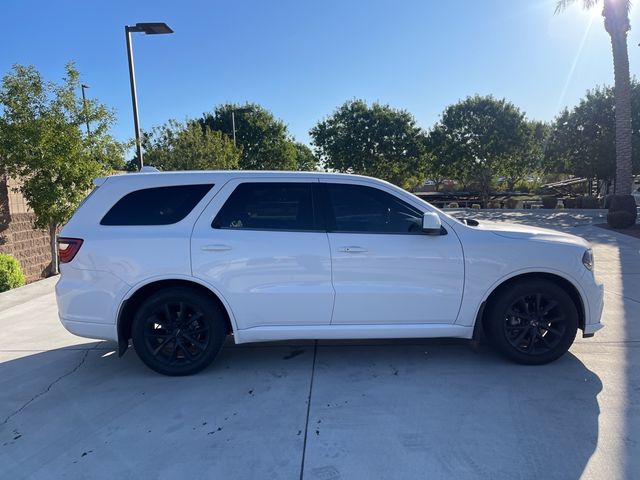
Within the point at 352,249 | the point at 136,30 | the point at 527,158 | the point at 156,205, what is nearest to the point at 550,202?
the point at 527,158

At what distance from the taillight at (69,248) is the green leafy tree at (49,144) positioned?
547cm

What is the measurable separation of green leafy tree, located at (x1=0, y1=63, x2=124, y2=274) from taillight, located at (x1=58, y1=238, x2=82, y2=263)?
547 cm

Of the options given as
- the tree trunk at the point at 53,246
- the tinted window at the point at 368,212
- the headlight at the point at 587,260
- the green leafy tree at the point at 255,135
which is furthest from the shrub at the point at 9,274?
the green leafy tree at the point at 255,135

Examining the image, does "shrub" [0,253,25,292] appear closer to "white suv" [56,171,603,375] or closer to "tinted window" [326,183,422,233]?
"white suv" [56,171,603,375]

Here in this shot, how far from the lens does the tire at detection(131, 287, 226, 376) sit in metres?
3.83

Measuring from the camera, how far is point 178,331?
12.7ft

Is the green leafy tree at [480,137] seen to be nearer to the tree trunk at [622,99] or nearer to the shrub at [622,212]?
the tree trunk at [622,99]

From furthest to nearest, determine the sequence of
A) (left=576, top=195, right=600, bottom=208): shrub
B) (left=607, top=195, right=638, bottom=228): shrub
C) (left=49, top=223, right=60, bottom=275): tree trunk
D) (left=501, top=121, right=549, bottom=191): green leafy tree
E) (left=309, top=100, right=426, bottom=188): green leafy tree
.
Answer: (left=309, top=100, right=426, bottom=188): green leafy tree < (left=501, top=121, right=549, bottom=191): green leafy tree < (left=576, top=195, right=600, bottom=208): shrub < (left=607, top=195, right=638, bottom=228): shrub < (left=49, top=223, right=60, bottom=275): tree trunk

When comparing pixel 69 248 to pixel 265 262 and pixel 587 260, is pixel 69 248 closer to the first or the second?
pixel 265 262

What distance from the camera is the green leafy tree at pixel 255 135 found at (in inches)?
1171

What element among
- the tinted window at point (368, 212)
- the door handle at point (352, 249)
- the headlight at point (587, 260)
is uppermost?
the tinted window at point (368, 212)

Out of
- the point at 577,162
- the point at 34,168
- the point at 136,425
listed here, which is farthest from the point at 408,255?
the point at 577,162

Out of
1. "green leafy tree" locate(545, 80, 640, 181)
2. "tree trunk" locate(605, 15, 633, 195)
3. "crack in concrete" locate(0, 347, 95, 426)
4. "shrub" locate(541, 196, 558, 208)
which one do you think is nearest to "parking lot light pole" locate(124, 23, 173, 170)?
"crack in concrete" locate(0, 347, 95, 426)

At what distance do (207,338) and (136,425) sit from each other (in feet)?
3.05
